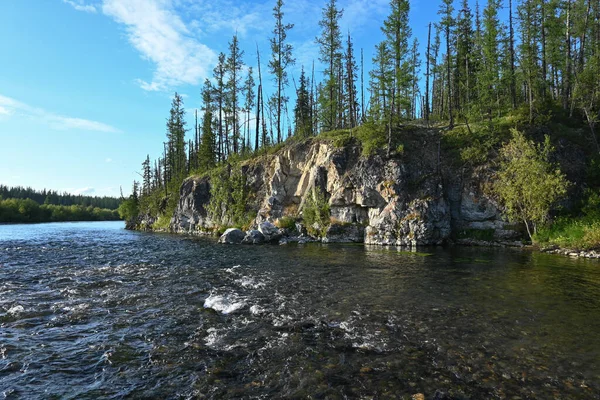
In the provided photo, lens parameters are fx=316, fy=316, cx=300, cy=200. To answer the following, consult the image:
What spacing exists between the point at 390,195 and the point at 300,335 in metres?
28.4

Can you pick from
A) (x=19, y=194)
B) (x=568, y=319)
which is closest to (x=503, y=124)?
(x=568, y=319)

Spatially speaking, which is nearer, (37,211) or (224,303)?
(224,303)

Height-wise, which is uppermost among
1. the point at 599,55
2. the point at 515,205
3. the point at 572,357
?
the point at 599,55

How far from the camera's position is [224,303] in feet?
39.5

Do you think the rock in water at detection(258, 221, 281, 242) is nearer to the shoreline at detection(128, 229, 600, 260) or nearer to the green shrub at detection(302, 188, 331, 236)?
the shoreline at detection(128, 229, 600, 260)

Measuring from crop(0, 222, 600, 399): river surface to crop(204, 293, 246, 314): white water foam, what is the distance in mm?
87

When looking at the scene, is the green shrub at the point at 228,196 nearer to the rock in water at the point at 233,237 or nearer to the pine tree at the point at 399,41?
the rock in water at the point at 233,237

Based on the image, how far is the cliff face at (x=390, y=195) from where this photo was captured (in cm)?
3283

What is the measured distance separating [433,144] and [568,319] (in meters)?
32.3

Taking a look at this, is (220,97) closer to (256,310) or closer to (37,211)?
(256,310)

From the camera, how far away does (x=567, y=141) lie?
3419cm

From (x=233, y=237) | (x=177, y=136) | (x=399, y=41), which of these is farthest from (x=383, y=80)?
(x=177, y=136)

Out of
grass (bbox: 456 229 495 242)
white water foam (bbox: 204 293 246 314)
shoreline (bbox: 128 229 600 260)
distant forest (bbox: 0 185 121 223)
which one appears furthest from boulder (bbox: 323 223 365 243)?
distant forest (bbox: 0 185 121 223)

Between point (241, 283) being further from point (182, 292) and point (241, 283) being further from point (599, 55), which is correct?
point (599, 55)
